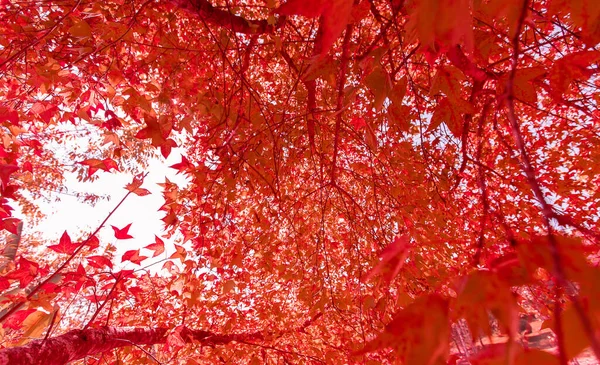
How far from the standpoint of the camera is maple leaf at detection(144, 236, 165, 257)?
179cm

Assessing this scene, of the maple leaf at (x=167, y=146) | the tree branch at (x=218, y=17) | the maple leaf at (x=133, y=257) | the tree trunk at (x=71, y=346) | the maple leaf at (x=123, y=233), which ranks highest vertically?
the tree branch at (x=218, y=17)

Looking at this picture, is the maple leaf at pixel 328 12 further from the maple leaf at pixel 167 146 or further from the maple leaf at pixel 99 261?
the maple leaf at pixel 99 261

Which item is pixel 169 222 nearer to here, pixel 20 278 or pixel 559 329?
pixel 20 278

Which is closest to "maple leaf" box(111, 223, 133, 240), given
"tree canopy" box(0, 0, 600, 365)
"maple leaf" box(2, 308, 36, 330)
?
"tree canopy" box(0, 0, 600, 365)

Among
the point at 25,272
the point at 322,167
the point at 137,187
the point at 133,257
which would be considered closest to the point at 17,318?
the point at 25,272

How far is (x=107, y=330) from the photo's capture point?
2209mm

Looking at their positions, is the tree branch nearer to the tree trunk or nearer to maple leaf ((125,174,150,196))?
maple leaf ((125,174,150,196))

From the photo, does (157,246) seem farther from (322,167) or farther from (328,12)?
(328,12)

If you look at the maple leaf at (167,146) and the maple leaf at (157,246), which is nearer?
the maple leaf at (167,146)

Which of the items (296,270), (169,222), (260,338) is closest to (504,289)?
(169,222)

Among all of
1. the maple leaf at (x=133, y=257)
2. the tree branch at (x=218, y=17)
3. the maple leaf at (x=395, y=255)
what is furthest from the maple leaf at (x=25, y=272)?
the maple leaf at (x=395, y=255)

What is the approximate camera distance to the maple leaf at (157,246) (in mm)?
1792

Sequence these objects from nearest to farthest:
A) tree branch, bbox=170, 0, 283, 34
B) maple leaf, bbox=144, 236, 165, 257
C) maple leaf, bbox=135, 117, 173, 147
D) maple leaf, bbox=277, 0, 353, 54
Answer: maple leaf, bbox=277, 0, 353, 54
maple leaf, bbox=135, 117, 173, 147
maple leaf, bbox=144, 236, 165, 257
tree branch, bbox=170, 0, 283, 34

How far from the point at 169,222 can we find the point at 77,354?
37.3 inches
